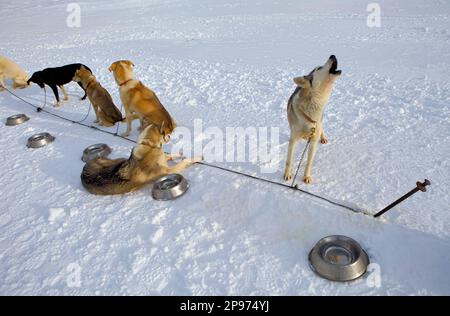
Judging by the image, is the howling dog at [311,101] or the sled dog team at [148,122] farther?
the sled dog team at [148,122]

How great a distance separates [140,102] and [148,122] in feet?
1.03

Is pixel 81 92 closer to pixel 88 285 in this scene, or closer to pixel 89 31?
pixel 88 285

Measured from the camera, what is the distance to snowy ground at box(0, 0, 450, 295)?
2.73m

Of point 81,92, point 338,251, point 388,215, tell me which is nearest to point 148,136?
point 338,251

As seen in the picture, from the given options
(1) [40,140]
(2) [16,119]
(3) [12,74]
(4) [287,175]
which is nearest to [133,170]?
(4) [287,175]

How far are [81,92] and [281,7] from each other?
9.94m

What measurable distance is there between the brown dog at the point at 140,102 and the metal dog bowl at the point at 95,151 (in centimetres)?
64

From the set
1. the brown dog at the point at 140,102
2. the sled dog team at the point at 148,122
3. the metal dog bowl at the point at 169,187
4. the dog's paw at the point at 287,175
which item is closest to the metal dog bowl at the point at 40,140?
the sled dog team at the point at 148,122

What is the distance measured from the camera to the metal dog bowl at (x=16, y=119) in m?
6.04

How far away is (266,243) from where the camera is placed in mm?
2973

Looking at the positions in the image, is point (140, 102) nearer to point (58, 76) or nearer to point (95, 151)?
point (95, 151)

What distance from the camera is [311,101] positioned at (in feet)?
10.2

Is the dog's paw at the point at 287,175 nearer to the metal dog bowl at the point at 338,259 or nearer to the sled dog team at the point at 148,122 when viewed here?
the sled dog team at the point at 148,122
